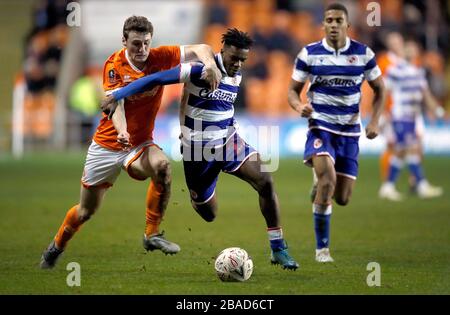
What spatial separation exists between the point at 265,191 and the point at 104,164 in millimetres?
1472

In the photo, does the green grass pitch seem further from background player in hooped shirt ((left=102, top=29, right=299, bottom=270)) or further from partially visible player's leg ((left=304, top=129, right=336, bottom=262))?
background player in hooped shirt ((left=102, top=29, right=299, bottom=270))

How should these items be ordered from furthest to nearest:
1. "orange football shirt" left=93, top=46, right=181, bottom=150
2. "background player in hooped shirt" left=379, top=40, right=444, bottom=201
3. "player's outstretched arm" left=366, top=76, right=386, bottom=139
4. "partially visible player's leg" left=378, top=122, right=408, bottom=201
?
"background player in hooped shirt" left=379, top=40, right=444, bottom=201
"partially visible player's leg" left=378, top=122, right=408, bottom=201
"player's outstretched arm" left=366, top=76, right=386, bottom=139
"orange football shirt" left=93, top=46, right=181, bottom=150

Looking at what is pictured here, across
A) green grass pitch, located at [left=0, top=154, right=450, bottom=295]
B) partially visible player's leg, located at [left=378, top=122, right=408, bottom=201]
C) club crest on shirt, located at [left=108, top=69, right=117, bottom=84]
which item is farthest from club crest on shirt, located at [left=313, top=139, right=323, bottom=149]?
partially visible player's leg, located at [left=378, top=122, right=408, bottom=201]

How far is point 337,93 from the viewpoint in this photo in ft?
29.7

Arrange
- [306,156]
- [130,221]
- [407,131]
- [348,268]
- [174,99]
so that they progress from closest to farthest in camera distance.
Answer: [348,268], [306,156], [130,221], [407,131], [174,99]

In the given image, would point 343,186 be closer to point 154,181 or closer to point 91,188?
point 154,181

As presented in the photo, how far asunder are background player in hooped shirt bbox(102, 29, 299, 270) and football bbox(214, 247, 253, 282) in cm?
62

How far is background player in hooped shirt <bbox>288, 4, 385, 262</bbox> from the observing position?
8945mm

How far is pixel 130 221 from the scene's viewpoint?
12383 mm

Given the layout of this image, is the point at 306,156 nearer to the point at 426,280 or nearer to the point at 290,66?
the point at 426,280

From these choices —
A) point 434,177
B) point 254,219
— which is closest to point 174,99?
point 434,177

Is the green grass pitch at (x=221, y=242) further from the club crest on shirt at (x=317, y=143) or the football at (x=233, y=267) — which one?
the club crest on shirt at (x=317, y=143)

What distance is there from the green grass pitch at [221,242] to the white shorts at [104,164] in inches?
31.2
